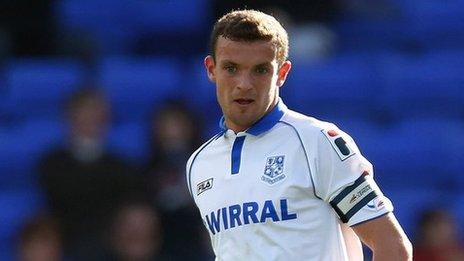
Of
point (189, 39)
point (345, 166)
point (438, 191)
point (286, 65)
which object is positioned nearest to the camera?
point (345, 166)

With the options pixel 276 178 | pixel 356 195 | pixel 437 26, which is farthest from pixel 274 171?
pixel 437 26

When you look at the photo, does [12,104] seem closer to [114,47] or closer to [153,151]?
[114,47]

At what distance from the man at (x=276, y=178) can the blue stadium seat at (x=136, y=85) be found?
4.77 metres

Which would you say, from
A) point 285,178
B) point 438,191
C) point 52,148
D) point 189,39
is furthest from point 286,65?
point 189,39

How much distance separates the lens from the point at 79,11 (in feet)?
30.8

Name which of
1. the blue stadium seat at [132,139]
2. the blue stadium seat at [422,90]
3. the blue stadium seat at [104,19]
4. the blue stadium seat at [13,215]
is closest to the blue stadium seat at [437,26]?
the blue stadium seat at [422,90]

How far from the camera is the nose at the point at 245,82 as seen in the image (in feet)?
12.7

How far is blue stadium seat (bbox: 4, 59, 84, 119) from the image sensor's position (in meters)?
8.79

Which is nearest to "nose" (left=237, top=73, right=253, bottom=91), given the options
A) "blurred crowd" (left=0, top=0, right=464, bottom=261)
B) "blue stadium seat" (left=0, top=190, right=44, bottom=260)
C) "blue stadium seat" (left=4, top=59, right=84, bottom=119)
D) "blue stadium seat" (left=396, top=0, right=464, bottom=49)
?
"blurred crowd" (left=0, top=0, right=464, bottom=261)

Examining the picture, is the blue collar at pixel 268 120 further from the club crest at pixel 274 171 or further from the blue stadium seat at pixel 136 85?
the blue stadium seat at pixel 136 85

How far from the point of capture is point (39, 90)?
8820 mm

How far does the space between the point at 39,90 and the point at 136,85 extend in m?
0.68

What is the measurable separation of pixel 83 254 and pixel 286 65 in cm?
360

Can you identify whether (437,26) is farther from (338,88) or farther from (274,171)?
(274,171)
